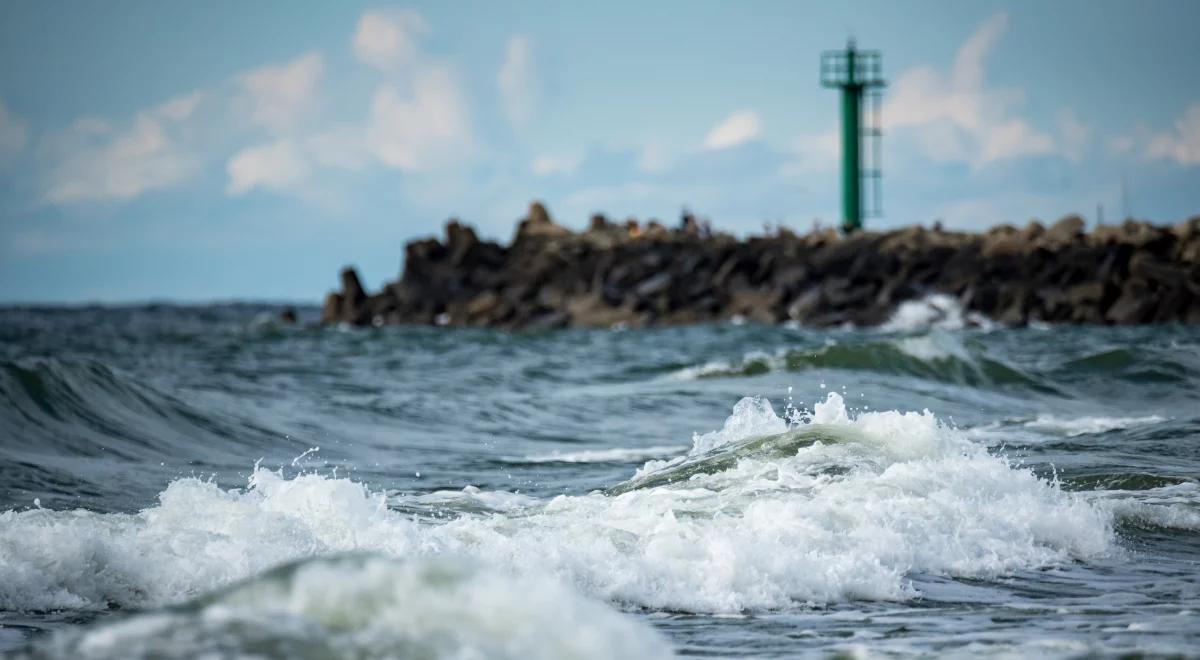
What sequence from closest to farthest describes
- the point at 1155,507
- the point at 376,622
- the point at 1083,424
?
the point at 376,622
the point at 1155,507
the point at 1083,424

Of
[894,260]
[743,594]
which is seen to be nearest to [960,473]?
[743,594]

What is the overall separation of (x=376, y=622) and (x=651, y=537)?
280 cm

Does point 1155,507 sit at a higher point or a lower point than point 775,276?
lower

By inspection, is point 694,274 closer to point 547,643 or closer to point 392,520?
point 392,520

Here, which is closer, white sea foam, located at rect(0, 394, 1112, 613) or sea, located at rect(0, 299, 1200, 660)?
sea, located at rect(0, 299, 1200, 660)

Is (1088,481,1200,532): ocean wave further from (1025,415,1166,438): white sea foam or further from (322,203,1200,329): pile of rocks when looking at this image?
(322,203,1200,329): pile of rocks

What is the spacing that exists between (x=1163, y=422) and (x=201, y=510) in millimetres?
7693

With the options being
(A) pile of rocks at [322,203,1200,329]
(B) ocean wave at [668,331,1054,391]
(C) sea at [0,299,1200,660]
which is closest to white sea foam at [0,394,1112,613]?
(C) sea at [0,299,1200,660]

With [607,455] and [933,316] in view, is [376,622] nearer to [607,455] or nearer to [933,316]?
[607,455]

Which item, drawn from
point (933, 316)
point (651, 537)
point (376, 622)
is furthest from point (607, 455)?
point (933, 316)

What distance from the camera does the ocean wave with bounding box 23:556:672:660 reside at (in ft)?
10.6

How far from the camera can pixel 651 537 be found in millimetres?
6164

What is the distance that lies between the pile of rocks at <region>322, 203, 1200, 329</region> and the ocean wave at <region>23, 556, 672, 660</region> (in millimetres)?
32857

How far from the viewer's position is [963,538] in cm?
634
